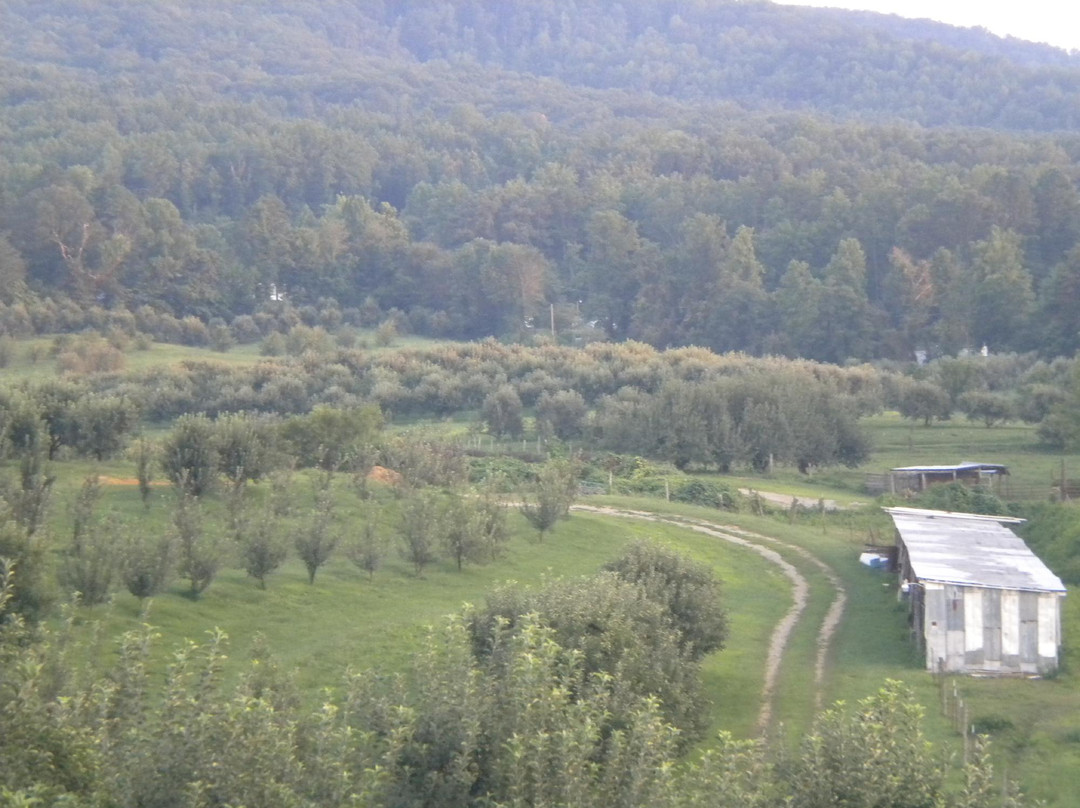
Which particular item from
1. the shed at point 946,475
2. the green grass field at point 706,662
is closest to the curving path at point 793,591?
the green grass field at point 706,662

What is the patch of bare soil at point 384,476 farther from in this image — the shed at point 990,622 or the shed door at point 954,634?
the shed door at point 954,634

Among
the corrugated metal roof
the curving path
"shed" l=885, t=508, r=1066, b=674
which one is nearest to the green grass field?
the curving path

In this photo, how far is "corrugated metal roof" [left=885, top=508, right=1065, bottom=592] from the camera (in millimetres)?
21781

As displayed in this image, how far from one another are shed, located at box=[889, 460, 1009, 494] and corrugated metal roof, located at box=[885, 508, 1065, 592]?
1205 cm

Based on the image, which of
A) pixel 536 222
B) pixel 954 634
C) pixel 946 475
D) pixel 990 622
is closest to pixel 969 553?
pixel 990 622

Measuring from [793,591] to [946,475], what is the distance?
1621cm

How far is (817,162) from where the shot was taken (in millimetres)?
119062

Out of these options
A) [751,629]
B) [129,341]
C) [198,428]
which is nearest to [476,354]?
[129,341]

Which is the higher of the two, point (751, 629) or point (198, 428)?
point (198, 428)

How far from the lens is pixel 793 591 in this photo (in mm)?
28312

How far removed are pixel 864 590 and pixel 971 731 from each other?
33.0 ft

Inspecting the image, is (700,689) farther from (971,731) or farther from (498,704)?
(498,704)

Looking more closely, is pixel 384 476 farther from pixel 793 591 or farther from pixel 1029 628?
pixel 1029 628

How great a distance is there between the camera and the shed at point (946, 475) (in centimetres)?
4175
